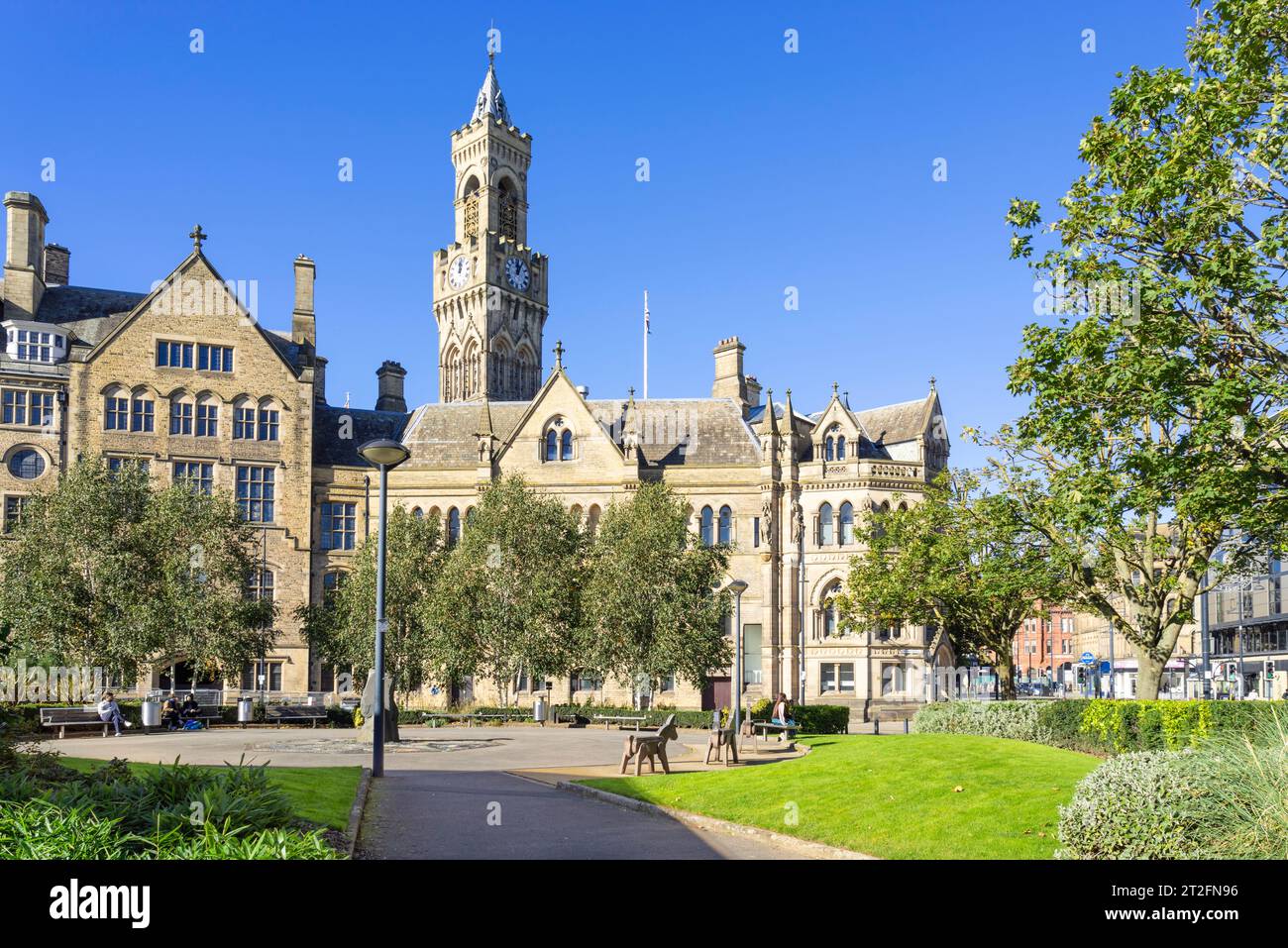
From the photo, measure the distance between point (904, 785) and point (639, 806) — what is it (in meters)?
4.35

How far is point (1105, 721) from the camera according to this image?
2519cm

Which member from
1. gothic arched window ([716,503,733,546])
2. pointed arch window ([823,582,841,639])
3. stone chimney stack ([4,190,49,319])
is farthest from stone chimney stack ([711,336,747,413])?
stone chimney stack ([4,190,49,319])

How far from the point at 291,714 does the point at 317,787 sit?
25.2 metres

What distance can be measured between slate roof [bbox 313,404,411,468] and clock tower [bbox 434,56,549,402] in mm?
25565

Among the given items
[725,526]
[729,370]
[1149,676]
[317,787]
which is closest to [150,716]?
[317,787]

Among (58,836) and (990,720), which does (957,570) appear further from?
(58,836)

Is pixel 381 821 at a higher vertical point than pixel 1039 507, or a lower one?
lower

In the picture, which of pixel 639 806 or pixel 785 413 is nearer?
pixel 639 806

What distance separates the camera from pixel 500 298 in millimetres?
96562

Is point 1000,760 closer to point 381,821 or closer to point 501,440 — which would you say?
point 381,821

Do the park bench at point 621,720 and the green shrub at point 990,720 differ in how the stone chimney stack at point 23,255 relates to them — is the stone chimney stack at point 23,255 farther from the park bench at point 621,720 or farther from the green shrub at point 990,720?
the green shrub at point 990,720

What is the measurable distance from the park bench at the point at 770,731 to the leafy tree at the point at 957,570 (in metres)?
6.81

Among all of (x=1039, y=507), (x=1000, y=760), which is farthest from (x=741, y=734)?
(x=1000, y=760)
